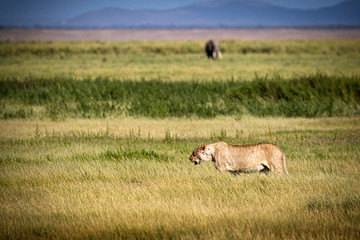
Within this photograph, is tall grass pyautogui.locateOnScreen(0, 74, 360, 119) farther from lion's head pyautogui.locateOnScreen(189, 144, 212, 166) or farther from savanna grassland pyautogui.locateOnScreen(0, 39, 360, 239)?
lion's head pyautogui.locateOnScreen(189, 144, 212, 166)

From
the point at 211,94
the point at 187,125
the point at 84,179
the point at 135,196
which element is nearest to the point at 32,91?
the point at 211,94

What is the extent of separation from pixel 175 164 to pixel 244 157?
2.44 meters

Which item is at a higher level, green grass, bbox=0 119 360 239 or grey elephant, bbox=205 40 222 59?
grey elephant, bbox=205 40 222 59

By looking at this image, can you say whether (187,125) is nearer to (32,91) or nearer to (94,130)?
(94,130)

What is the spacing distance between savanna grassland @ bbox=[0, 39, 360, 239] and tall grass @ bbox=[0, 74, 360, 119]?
0.22 ft

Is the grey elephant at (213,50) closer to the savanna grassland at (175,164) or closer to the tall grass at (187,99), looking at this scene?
the tall grass at (187,99)

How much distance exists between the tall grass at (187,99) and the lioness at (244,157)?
37.6ft

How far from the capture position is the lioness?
9070mm

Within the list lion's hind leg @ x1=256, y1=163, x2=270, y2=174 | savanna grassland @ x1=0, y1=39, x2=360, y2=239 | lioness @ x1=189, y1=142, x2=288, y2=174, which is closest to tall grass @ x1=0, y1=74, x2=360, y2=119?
savanna grassland @ x1=0, y1=39, x2=360, y2=239

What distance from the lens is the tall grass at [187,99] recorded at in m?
21.5

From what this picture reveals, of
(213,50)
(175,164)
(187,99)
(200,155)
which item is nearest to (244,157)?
(200,155)

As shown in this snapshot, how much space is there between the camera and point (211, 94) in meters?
24.8

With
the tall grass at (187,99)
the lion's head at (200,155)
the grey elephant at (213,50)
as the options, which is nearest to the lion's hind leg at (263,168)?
the lion's head at (200,155)

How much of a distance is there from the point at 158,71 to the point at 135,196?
1392 inches
